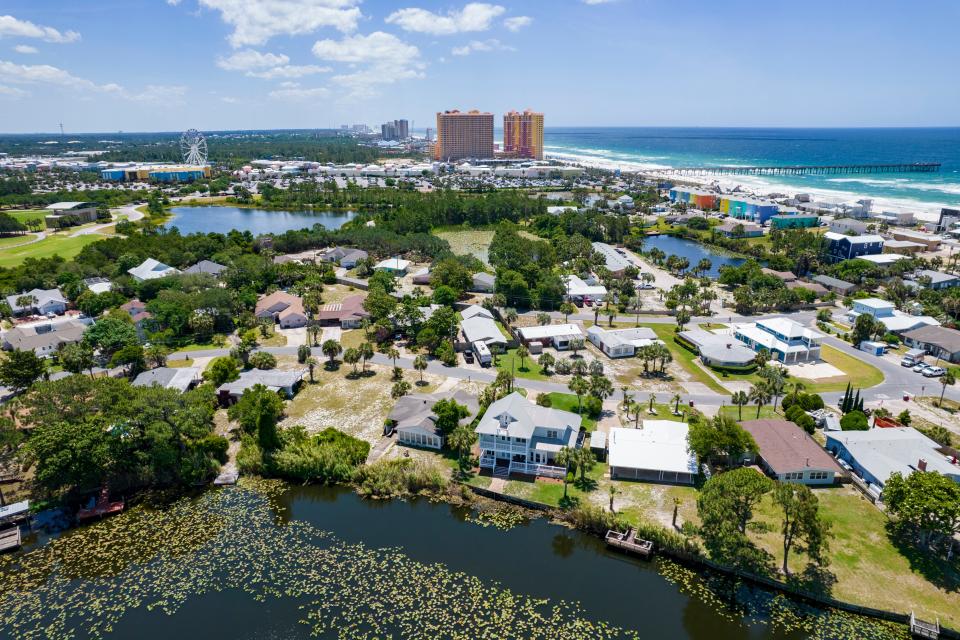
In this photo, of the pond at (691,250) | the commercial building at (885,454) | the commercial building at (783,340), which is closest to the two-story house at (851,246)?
the pond at (691,250)

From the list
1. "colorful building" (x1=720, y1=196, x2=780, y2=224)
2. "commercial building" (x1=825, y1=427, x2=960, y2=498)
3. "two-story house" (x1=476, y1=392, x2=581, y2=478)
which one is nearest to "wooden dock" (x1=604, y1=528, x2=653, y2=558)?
"two-story house" (x1=476, y1=392, x2=581, y2=478)

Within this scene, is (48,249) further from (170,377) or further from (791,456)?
(791,456)

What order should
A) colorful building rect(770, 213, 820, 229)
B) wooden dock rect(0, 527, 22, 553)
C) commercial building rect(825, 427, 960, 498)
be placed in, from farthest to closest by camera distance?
colorful building rect(770, 213, 820, 229) → commercial building rect(825, 427, 960, 498) → wooden dock rect(0, 527, 22, 553)

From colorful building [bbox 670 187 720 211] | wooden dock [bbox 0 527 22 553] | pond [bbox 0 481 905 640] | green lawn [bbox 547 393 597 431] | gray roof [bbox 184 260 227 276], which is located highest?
colorful building [bbox 670 187 720 211]

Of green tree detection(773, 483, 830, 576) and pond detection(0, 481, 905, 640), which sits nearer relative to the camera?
pond detection(0, 481, 905, 640)

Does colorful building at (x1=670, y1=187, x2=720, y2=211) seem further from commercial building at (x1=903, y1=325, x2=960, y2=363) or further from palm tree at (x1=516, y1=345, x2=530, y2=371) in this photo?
palm tree at (x1=516, y1=345, x2=530, y2=371)

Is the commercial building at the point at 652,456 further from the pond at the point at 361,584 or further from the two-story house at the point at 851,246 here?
the two-story house at the point at 851,246

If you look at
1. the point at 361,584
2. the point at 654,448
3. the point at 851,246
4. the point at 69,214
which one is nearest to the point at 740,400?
the point at 654,448
